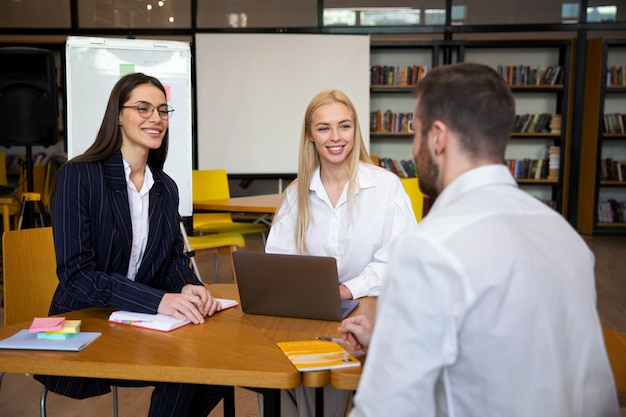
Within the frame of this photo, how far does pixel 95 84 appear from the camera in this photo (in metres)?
3.92

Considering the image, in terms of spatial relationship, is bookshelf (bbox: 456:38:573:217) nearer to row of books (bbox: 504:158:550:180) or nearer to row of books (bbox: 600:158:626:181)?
row of books (bbox: 504:158:550:180)

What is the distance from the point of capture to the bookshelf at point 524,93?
7625 mm

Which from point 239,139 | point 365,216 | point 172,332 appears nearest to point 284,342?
point 172,332

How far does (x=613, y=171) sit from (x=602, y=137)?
453 mm

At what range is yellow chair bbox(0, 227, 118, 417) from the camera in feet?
6.93

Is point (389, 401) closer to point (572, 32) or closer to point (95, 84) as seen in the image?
point (95, 84)

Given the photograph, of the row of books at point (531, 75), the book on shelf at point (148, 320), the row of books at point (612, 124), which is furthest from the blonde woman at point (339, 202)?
the row of books at point (612, 124)

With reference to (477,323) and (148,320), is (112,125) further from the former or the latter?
(477,323)

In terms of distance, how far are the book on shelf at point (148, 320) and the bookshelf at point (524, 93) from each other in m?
6.23

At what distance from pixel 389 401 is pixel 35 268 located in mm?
1688

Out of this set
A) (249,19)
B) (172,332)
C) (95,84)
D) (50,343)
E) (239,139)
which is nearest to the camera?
(50,343)

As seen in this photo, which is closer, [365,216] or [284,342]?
[284,342]

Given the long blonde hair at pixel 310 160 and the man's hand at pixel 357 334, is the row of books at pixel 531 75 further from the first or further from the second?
the man's hand at pixel 357 334

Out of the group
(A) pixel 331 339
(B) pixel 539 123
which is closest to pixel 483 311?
(A) pixel 331 339
